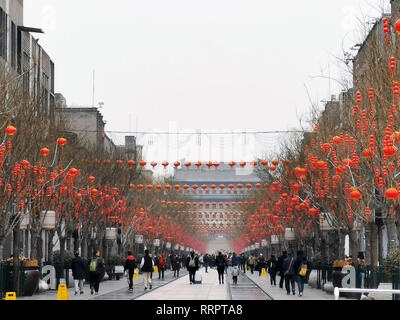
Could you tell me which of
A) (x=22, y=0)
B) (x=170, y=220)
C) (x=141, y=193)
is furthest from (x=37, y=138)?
(x=170, y=220)

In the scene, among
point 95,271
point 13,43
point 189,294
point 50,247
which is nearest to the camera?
point 95,271

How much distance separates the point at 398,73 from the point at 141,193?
193 ft

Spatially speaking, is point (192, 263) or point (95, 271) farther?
point (192, 263)

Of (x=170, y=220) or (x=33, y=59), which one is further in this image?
(x=170, y=220)

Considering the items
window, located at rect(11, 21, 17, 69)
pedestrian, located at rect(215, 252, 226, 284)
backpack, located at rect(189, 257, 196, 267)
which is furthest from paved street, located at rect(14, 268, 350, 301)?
window, located at rect(11, 21, 17, 69)

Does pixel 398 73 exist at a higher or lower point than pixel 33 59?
lower

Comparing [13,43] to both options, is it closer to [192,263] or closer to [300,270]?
[192,263]

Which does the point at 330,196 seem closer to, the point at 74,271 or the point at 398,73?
the point at 74,271

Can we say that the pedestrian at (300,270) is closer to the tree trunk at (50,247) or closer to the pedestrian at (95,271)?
the pedestrian at (95,271)

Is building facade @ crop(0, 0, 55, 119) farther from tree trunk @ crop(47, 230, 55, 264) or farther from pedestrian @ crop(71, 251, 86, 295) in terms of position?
pedestrian @ crop(71, 251, 86, 295)

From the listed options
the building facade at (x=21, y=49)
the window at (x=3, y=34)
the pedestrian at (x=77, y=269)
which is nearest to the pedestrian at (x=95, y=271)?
the pedestrian at (x=77, y=269)

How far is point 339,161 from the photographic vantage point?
3916 cm

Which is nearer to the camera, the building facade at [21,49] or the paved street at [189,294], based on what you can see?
the paved street at [189,294]

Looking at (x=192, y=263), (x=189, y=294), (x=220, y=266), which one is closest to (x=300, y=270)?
(x=189, y=294)
